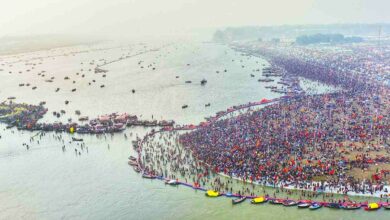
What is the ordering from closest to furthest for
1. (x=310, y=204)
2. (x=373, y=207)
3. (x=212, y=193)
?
1. (x=373, y=207)
2. (x=310, y=204)
3. (x=212, y=193)

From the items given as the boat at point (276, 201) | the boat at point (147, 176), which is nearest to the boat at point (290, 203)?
the boat at point (276, 201)

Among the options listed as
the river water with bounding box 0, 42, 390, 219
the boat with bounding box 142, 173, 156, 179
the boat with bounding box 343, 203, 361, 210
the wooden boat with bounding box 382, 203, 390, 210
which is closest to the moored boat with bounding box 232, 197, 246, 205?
the river water with bounding box 0, 42, 390, 219

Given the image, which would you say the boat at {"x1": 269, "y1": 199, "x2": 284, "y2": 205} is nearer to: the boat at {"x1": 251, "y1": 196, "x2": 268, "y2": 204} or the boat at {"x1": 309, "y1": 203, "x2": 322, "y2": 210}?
the boat at {"x1": 251, "y1": 196, "x2": 268, "y2": 204}

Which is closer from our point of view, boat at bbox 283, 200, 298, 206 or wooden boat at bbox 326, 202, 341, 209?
wooden boat at bbox 326, 202, 341, 209

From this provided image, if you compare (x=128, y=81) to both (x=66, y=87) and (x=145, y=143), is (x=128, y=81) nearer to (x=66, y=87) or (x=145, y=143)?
(x=66, y=87)

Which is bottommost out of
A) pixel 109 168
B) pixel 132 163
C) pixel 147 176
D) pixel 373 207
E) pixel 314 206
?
pixel 314 206

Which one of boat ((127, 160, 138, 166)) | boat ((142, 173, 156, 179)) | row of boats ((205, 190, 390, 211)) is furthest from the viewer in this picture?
boat ((127, 160, 138, 166))

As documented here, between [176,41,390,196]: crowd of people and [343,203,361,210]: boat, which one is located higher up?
[176,41,390,196]: crowd of people

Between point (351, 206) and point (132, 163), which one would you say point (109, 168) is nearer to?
point (132, 163)

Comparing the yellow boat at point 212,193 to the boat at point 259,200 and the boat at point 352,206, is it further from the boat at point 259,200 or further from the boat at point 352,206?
the boat at point 352,206

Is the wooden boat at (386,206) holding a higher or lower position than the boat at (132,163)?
lower

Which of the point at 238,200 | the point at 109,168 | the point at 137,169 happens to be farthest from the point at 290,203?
the point at 109,168

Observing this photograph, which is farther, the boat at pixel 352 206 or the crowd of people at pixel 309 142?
the crowd of people at pixel 309 142
